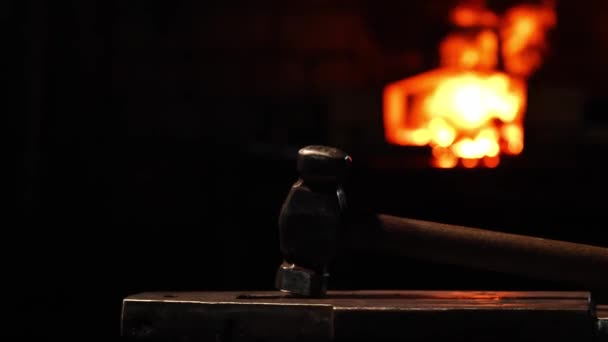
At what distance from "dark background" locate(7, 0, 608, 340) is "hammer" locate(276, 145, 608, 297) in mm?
1527

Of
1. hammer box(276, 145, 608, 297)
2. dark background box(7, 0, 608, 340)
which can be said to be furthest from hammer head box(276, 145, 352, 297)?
dark background box(7, 0, 608, 340)

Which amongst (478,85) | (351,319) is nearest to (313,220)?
(351,319)

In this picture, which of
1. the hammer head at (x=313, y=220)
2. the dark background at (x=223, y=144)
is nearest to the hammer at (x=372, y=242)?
the hammer head at (x=313, y=220)

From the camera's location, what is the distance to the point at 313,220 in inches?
59.4

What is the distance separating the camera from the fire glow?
10.3 ft

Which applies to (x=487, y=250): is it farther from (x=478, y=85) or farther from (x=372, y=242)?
(x=478, y=85)

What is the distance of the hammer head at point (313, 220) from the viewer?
1509 mm

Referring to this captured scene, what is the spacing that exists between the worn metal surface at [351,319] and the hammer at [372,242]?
77 mm

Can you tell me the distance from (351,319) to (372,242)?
0.19 m

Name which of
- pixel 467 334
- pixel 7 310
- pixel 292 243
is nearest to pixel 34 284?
pixel 7 310

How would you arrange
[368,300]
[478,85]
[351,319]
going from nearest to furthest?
[351,319]
[368,300]
[478,85]

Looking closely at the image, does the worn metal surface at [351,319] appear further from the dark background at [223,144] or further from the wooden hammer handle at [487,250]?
the dark background at [223,144]

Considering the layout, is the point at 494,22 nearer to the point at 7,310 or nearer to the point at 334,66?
the point at 334,66

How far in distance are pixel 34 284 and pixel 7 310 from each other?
0.40ft
